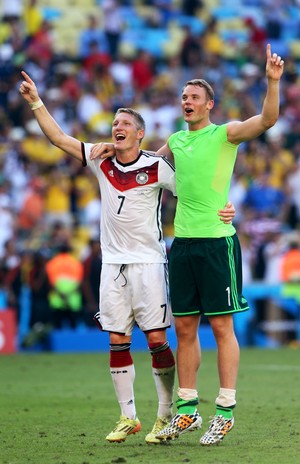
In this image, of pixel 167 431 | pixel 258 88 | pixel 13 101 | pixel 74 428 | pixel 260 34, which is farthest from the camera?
pixel 260 34

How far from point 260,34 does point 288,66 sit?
151 cm

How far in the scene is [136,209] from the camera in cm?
820

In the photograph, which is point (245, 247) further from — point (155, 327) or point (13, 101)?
point (155, 327)

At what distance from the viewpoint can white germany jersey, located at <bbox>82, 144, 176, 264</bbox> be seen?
8.20 m

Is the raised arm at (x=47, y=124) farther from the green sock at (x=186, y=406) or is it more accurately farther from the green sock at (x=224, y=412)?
the green sock at (x=224, y=412)

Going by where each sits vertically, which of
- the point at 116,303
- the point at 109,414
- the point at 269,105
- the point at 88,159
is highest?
the point at 269,105

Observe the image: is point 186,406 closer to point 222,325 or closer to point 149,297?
point 222,325

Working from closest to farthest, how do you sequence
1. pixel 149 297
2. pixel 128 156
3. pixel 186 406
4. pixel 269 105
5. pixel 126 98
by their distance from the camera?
1. pixel 269 105
2. pixel 186 406
3. pixel 149 297
4. pixel 128 156
5. pixel 126 98

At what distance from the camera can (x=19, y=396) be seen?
1171 centimetres

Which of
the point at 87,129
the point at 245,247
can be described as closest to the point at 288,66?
the point at 87,129

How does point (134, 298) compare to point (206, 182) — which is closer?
point (206, 182)

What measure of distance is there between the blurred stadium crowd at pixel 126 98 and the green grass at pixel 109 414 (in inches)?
144

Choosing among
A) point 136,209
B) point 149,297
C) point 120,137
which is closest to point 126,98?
point 120,137

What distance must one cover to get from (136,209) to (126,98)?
15783 millimetres
